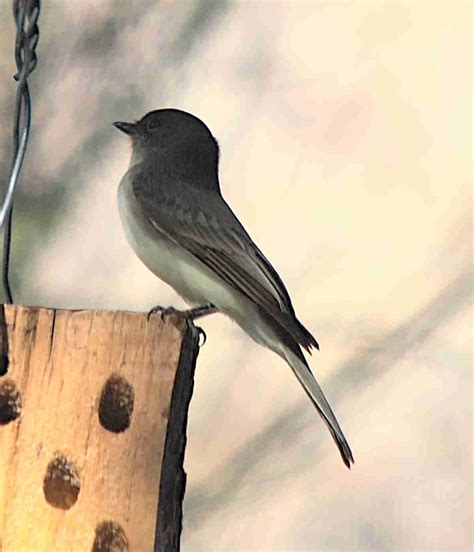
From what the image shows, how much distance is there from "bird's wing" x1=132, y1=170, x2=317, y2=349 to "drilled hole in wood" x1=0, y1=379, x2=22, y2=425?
84 cm

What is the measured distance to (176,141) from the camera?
144 inches

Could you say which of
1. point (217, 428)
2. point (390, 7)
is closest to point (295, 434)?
point (217, 428)

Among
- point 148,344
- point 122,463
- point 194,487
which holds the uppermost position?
point 194,487

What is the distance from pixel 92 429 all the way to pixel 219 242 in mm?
985

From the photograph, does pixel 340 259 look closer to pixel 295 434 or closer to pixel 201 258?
pixel 295 434

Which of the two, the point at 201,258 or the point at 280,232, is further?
the point at 280,232

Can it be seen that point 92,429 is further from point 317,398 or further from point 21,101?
point 317,398

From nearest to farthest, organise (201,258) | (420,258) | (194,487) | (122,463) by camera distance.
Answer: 1. (122,463)
2. (201,258)
3. (194,487)
4. (420,258)

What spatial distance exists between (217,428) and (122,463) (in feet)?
8.91

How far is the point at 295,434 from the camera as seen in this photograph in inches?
192

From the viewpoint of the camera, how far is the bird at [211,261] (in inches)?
120

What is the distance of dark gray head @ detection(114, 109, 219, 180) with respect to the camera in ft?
11.8

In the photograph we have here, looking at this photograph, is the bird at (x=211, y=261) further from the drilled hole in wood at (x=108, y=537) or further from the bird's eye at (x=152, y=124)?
the drilled hole in wood at (x=108, y=537)

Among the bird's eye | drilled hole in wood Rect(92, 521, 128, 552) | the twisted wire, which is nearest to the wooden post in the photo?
drilled hole in wood Rect(92, 521, 128, 552)
